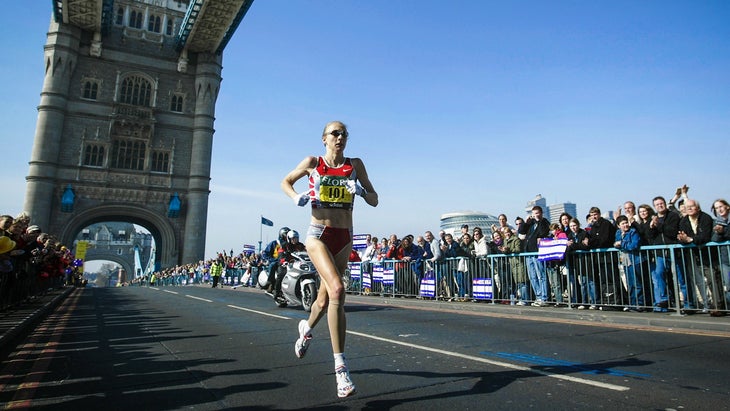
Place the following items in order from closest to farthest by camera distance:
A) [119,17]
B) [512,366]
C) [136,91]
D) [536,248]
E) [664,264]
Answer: [512,366] → [664,264] → [536,248] → [136,91] → [119,17]

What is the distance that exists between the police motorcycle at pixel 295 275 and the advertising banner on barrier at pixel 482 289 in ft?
15.1

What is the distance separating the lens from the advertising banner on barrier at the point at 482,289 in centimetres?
1189

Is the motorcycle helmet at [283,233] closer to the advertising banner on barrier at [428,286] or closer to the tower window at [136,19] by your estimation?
the advertising banner on barrier at [428,286]

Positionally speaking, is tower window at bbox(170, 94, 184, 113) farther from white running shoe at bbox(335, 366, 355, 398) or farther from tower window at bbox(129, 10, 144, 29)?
white running shoe at bbox(335, 366, 355, 398)

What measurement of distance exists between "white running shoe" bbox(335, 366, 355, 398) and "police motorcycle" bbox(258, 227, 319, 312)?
596cm

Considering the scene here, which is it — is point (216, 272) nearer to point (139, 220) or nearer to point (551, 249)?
point (139, 220)

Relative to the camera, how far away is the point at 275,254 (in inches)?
475

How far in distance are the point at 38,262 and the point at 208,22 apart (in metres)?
37.5

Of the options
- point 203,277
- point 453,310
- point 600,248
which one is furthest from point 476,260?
point 203,277

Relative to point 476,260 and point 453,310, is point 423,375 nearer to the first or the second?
point 453,310

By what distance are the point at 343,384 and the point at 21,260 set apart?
32.2ft

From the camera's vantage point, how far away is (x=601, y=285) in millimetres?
9477

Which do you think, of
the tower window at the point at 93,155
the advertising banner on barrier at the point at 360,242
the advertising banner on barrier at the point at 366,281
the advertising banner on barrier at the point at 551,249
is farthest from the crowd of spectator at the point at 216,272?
the advertising banner on barrier at the point at 551,249

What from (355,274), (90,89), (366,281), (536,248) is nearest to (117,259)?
(90,89)
